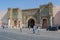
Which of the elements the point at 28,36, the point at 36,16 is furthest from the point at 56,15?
the point at 28,36

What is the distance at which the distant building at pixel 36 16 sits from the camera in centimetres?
4500

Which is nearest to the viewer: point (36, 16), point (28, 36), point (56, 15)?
point (28, 36)

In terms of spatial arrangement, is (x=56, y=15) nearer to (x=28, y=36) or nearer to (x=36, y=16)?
(x=36, y=16)

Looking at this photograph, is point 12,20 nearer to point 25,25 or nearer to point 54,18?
point 25,25

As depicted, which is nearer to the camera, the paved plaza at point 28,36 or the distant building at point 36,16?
the paved plaza at point 28,36

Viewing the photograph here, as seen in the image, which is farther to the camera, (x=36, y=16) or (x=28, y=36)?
(x=36, y=16)

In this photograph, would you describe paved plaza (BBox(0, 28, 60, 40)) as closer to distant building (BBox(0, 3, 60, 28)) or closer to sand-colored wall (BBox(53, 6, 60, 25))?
sand-colored wall (BBox(53, 6, 60, 25))

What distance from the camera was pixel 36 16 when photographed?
162 ft

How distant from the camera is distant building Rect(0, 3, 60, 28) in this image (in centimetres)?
4500

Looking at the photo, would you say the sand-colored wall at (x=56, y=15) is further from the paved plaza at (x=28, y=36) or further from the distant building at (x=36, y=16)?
the paved plaza at (x=28, y=36)

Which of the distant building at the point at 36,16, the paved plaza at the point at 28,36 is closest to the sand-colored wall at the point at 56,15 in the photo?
the distant building at the point at 36,16

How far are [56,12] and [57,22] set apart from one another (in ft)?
10.1

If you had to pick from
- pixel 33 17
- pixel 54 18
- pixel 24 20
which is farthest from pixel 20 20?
pixel 54 18

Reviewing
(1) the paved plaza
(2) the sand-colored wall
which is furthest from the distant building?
(1) the paved plaza
